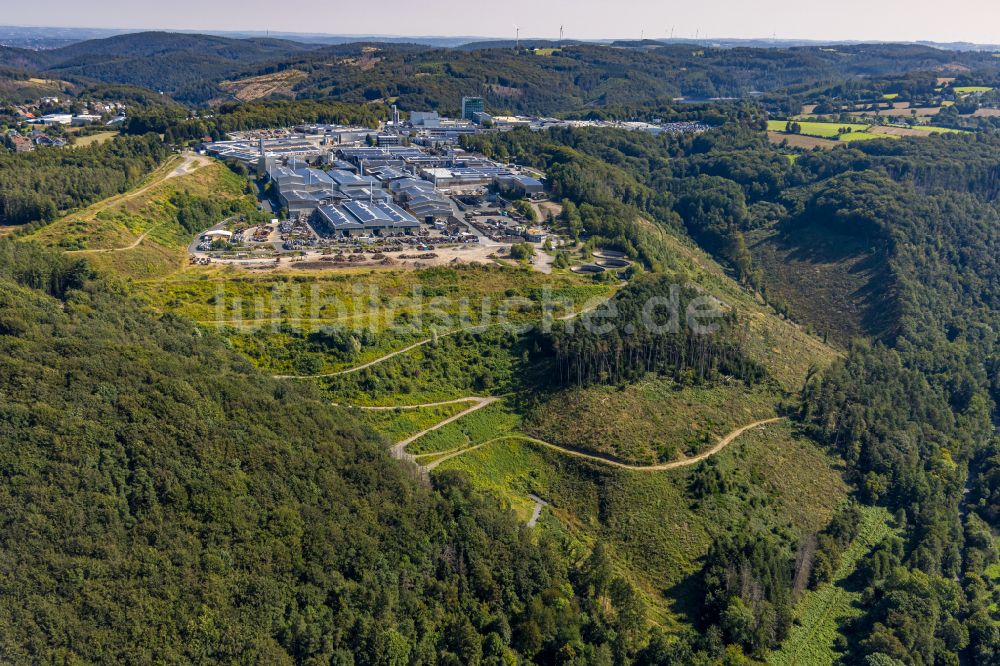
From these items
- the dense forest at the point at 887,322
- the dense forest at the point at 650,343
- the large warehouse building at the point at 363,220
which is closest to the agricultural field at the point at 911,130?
the dense forest at the point at 887,322

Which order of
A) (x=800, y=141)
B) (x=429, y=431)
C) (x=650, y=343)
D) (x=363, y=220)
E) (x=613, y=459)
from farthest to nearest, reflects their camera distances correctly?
1. (x=800, y=141)
2. (x=363, y=220)
3. (x=650, y=343)
4. (x=429, y=431)
5. (x=613, y=459)

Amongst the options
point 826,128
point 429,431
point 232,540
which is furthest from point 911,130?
point 232,540

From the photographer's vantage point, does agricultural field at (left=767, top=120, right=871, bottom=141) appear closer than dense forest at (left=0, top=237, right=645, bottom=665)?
No

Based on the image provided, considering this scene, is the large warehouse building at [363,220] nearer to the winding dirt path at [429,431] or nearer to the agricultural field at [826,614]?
the winding dirt path at [429,431]

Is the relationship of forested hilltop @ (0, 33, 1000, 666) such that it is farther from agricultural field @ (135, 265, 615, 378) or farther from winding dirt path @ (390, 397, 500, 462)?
winding dirt path @ (390, 397, 500, 462)

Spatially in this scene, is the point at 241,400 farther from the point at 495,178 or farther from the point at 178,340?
the point at 495,178

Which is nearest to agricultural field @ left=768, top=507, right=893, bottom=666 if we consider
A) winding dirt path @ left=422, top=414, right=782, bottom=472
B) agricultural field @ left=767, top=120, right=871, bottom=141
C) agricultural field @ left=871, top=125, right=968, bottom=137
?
winding dirt path @ left=422, top=414, right=782, bottom=472

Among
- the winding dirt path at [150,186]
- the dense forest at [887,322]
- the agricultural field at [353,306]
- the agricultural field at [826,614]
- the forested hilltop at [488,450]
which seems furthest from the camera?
the winding dirt path at [150,186]

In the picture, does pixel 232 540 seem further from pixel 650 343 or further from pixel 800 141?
pixel 800 141

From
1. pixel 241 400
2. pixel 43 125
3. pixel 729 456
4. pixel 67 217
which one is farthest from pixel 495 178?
pixel 43 125
